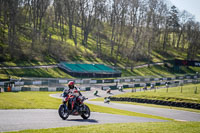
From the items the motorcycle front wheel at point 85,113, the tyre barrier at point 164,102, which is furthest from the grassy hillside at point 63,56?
the motorcycle front wheel at point 85,113

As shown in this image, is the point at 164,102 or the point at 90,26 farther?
the point at 90,26

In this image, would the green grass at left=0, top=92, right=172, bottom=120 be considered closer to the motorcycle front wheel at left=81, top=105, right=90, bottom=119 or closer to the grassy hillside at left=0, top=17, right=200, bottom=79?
the motorcycle front wheel at left=81, top=105, right=90, bottom=119

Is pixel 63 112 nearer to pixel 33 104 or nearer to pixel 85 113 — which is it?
pixel 85 113

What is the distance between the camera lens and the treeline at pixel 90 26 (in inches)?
→ 2653

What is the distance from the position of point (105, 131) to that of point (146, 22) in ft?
297

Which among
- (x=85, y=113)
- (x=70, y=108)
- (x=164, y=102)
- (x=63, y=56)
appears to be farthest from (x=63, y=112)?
(x=63, y=56)

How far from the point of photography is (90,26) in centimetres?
9762

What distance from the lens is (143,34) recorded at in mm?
95312

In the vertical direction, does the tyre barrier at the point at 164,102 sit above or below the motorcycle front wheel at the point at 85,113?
below

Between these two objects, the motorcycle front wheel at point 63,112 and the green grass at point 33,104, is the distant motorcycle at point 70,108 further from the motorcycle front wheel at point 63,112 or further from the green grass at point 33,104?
the green grass at point 33,104

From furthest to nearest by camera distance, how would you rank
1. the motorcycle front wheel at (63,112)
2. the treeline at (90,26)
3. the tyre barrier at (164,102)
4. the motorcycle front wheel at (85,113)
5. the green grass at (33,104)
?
the treeline at (90,26) → the tyre barrier at (164,102) → the green grass at (33,104) → the motorcycle front wheel at (85,113) → the motorcycle front wheel at (63,112)

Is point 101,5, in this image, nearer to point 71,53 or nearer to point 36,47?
point 71,53

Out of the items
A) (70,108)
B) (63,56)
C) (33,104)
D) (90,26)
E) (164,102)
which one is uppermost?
(90,26)

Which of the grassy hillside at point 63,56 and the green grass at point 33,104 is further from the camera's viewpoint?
the grassy hillside at point 63,56
